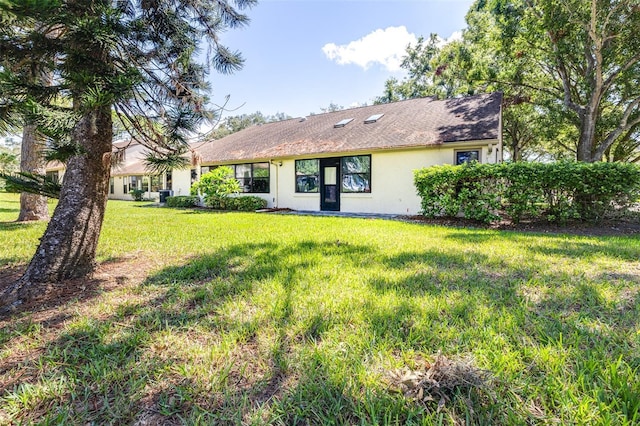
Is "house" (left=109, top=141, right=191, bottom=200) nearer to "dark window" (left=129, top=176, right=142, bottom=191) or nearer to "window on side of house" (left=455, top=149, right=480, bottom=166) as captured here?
"dark window" (left=129, top=176, right=142, bottom=191)

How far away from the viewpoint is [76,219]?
3207mm

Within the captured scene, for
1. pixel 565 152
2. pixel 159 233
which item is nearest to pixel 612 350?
pixel 159 233

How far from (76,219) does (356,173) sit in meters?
9.88

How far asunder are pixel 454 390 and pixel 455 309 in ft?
3.42

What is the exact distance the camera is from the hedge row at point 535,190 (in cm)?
675

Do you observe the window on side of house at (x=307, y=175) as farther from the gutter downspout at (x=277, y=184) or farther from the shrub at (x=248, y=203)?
the shrub at (x=248, y=203)

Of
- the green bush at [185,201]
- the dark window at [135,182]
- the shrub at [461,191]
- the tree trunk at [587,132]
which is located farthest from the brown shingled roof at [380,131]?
the dark window at [135,182]

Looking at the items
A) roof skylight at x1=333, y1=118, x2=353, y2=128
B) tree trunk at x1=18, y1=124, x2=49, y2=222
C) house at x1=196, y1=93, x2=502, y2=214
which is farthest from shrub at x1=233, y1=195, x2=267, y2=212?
tree trunk at x1=18, y1=124, x2=49, y2=222

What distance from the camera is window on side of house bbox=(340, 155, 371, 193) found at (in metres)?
11.7

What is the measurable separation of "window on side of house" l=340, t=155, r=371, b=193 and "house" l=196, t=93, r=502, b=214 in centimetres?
4

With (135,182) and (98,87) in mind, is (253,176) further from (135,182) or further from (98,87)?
(135,182)

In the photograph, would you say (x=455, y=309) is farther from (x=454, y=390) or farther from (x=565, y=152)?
(x=565, y=152)

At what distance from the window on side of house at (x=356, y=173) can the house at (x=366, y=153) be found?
0.13 feet

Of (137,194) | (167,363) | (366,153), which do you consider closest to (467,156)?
(366,153)
